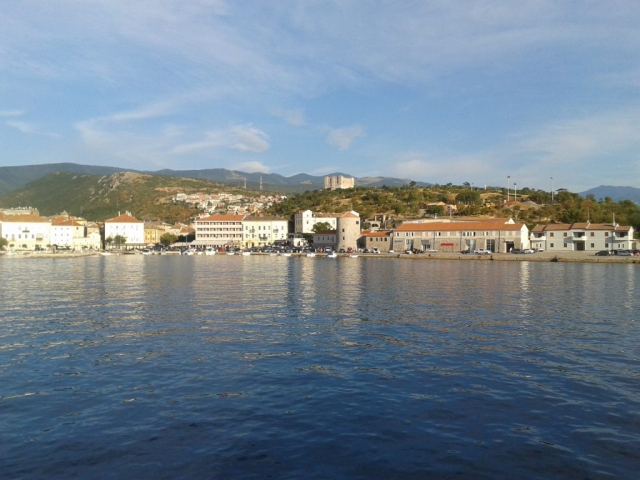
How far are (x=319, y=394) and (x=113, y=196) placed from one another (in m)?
166

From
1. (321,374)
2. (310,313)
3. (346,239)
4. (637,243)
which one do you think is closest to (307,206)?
(346,239)

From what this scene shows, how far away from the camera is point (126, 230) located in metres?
109

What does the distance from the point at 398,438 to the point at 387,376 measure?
342 cm

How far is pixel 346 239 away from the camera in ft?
283

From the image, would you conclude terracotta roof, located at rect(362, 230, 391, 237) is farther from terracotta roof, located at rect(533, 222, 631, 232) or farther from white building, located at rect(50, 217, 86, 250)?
white building, located at rect(50, 217, 86, 250)

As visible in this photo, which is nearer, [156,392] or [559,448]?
[559,448]

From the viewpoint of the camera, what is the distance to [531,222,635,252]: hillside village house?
68000mm

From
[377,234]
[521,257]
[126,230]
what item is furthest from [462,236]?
[126,230]

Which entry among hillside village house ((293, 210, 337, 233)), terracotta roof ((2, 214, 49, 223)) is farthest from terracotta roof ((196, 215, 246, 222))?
terracotta roof ((2, 214, 49, 223))

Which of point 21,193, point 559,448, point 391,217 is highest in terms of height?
point 21,193

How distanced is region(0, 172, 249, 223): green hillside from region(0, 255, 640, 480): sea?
125755 millimetres

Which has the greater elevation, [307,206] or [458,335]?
[307,206]

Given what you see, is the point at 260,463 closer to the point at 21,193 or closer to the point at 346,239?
the point at 346,239

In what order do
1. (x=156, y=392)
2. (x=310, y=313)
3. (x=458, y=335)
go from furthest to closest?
(x=310, y=313) → (x=458, y=335) → (x=156, y=392)
